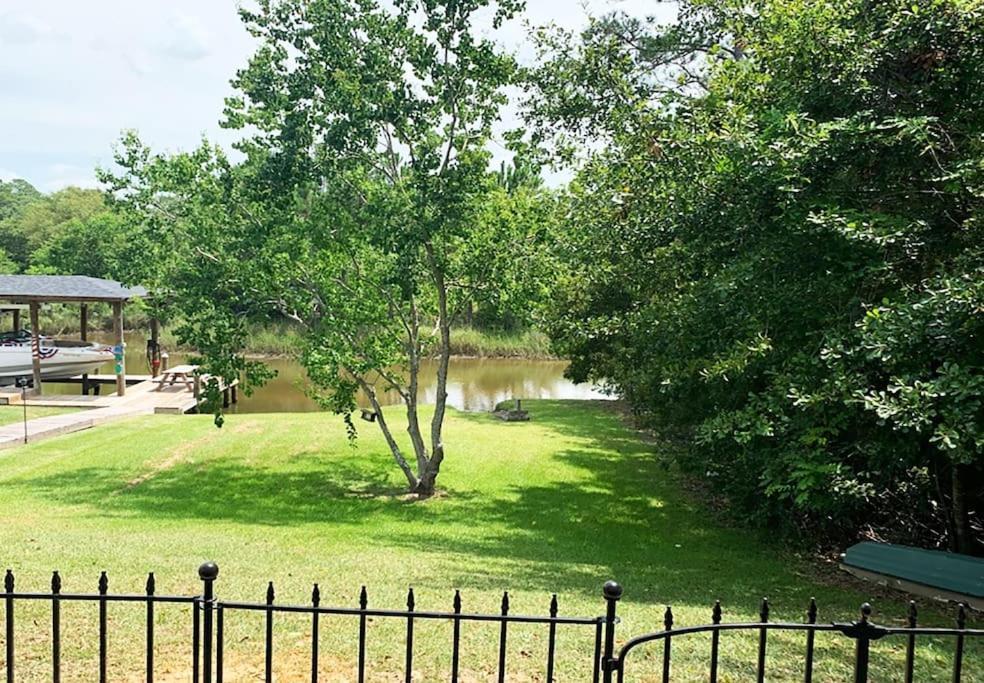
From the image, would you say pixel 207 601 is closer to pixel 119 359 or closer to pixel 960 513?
pixel 960 513

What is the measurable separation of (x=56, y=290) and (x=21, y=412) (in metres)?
4.79

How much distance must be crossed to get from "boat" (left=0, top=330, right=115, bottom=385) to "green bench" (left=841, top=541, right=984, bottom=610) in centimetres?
2546

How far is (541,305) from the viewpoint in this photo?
41.2 feet

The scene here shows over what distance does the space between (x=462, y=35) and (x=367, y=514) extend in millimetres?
6878

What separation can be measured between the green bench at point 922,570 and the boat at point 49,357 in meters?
25.5

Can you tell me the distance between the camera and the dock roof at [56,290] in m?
21.6

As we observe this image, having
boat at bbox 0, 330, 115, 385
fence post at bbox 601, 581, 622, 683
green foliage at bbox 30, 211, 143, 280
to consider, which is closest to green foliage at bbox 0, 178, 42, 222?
green foliage at bbox 30, 211, 143, 280

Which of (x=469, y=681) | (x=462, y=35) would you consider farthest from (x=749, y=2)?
→ (x=469, y=681)

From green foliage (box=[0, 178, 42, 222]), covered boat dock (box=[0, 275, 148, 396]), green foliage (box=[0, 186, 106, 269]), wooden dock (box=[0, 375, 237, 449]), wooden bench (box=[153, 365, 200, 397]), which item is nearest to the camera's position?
wooden dock (box=[0, 375, 237, 449])

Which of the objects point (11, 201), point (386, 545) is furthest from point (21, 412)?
point (11, 201)

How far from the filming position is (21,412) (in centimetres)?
1945

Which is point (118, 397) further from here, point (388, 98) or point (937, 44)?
point (937, 44)

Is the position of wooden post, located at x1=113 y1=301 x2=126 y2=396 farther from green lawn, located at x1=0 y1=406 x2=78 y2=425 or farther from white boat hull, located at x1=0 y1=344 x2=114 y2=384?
green lawn, located at x1=0 y1=406 x2=78 y2=425

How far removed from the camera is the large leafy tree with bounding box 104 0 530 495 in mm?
10570
